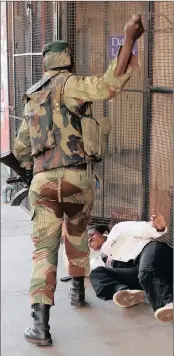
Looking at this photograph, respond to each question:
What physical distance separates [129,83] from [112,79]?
247cm

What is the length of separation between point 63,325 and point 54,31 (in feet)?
10.0

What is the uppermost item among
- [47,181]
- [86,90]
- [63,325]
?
[86,90]

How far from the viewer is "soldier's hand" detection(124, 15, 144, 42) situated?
2943 mm

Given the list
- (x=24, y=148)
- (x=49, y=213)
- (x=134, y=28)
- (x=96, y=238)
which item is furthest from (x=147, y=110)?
(x=134, y=28)

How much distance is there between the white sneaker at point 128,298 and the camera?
409 cm

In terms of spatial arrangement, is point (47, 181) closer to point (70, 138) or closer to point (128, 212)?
point (70, 138)

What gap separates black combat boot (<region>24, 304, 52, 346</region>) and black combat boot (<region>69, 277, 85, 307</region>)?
610mm

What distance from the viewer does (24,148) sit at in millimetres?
3984

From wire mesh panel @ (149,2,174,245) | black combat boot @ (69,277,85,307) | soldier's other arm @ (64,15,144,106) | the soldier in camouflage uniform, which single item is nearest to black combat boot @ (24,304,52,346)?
the soldier in camouflage uniform

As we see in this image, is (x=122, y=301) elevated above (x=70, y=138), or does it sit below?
below

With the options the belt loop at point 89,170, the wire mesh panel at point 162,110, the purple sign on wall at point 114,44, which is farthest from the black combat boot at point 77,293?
the purple sign on wall at point 114,44

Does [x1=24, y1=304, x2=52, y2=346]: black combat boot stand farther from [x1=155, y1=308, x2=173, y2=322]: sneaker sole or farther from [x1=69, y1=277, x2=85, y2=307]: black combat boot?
[x1=155, y1=308, x2=173, y2=322]: sneaker sole

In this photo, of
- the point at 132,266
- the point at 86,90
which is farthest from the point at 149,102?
the point at 86,90

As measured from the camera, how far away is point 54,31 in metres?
5.73
